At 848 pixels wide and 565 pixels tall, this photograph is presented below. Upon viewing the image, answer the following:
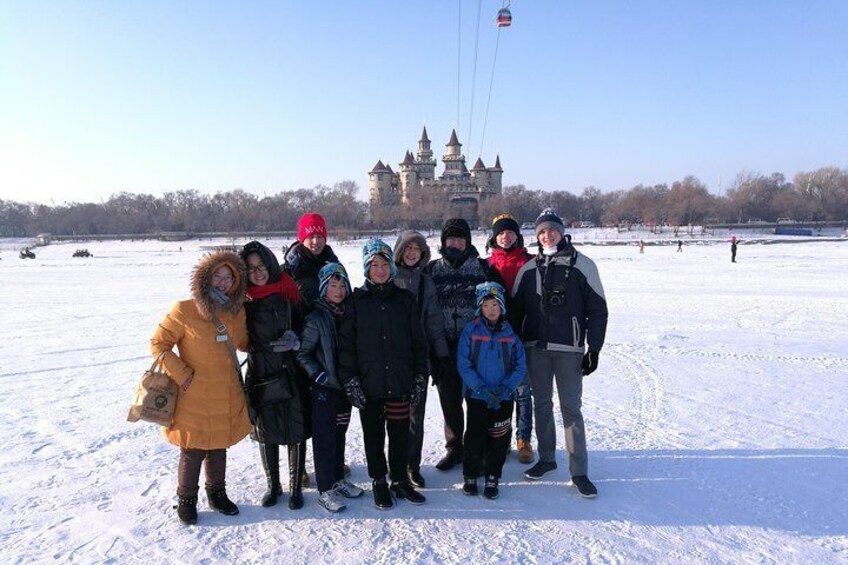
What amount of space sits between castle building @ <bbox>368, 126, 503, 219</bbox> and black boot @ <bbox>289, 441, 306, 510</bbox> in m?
99.1

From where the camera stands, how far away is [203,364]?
309cm

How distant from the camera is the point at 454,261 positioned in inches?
145

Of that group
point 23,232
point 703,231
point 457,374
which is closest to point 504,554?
point 457,374

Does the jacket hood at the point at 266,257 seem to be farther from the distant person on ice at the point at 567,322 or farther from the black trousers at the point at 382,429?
the distant person on ice at the point at 567,322

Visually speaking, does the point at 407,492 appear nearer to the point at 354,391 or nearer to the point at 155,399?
the point at 354,391

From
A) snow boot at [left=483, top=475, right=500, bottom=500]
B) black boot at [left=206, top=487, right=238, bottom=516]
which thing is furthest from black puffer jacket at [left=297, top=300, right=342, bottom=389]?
snow boot at [left=483, top=475, right=500, bottom=500]

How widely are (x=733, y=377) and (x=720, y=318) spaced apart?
178 inches

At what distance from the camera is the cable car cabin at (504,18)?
16266 mm

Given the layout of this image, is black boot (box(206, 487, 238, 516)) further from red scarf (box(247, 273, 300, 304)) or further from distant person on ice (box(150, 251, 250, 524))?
red scarf (box(247, 273, 300, 304))

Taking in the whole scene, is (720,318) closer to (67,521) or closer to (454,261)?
(454,261)

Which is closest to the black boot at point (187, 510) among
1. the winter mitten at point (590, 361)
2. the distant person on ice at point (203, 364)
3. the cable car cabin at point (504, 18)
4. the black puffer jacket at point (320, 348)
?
the distant person on ice at point (203, 364)

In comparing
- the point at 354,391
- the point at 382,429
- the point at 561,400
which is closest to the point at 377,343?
the point at 354,391

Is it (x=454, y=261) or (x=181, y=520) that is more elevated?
(x=454, y=261)

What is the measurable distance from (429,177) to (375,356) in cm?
10672
